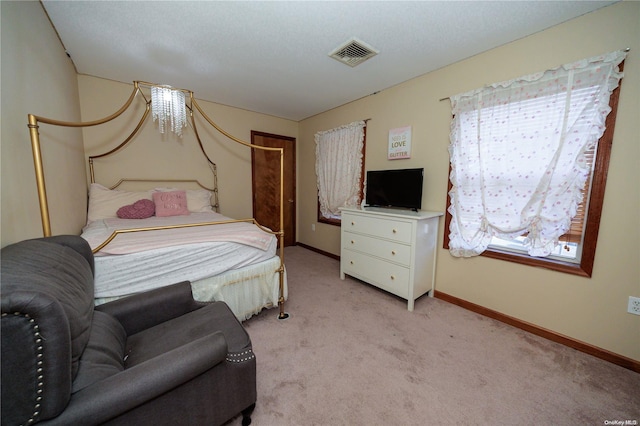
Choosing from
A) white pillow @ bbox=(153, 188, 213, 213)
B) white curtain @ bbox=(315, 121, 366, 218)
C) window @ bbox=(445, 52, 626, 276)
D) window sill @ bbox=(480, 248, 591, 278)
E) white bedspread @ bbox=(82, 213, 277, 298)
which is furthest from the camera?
white curtain @ bbox=(315, 121, 366, 218)

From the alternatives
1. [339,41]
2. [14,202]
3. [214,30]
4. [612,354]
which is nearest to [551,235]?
[612,354]

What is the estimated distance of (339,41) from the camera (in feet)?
6.44

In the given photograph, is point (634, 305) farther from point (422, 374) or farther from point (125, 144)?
point (125, 144)

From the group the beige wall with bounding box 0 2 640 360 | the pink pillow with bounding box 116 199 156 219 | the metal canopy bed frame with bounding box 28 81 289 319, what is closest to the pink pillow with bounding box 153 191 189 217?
the pink pillow with bounding box 116 199 156 219

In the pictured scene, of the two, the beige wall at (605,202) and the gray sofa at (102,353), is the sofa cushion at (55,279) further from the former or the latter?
the beige wall at (605,202)

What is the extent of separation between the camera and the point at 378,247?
256 centimetres

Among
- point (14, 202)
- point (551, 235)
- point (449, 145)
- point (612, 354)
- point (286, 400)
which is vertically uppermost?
point (449, 145)

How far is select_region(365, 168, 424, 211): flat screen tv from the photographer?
2.52 m

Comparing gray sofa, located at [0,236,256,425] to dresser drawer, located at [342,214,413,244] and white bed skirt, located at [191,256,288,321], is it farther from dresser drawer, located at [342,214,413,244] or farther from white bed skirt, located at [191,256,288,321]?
dresser drawer, located at [342,214,413,244]

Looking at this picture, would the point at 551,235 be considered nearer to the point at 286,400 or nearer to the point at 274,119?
the point at 286,400

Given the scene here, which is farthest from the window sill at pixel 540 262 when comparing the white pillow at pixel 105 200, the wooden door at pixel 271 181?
the white pillow at pixel 105 200

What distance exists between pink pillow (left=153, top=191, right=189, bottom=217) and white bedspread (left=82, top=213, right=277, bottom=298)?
0.58 m

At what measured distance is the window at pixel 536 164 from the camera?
164 cm

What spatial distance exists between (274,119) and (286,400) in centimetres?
394
